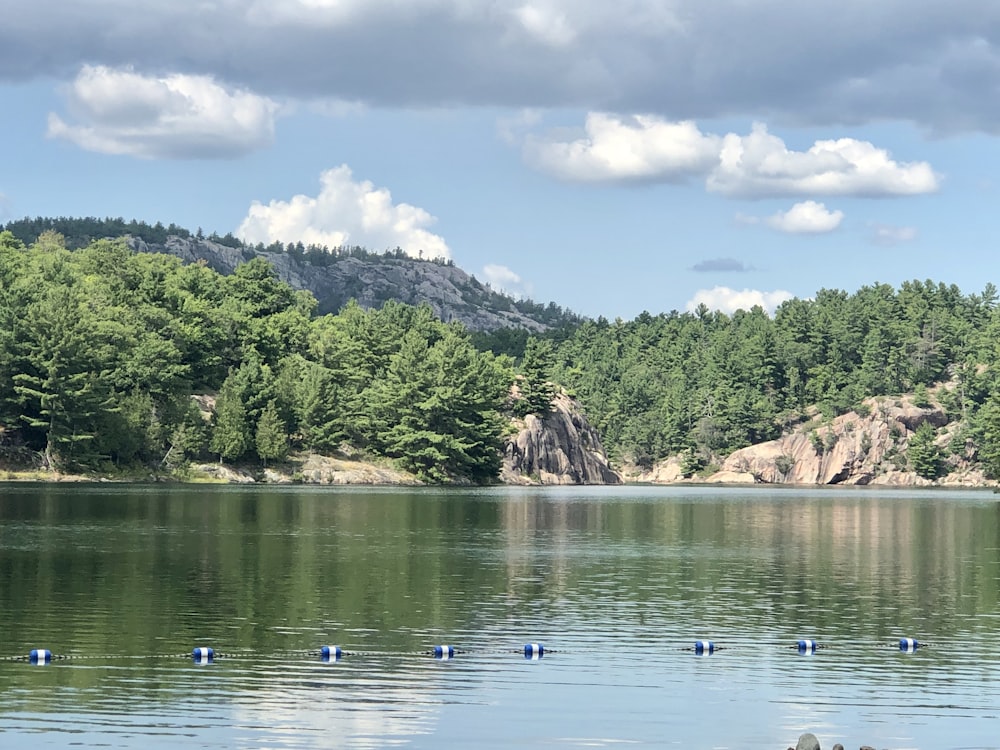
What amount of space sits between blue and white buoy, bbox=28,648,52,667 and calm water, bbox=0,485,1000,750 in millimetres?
503

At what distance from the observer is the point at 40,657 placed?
3912 cm

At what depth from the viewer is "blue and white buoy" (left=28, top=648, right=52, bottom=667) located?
3896 cm

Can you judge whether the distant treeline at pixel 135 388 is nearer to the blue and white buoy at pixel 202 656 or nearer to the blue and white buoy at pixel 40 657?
the blue and white buoy at pixel 40 657

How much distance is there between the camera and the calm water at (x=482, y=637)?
32844 mm

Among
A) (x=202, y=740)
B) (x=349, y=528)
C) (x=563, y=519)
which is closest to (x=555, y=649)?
(x=202, y=740)

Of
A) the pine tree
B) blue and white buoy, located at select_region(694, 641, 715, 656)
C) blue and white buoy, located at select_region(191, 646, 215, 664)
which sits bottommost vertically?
blue and white buoy, located at select_region(694, 641, 715, 656)

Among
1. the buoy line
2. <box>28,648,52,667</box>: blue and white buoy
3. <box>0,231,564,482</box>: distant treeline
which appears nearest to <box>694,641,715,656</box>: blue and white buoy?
the buoy line

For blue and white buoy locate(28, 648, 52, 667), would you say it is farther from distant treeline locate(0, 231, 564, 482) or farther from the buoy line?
distant treeline locate(0, 231, 564, 482)

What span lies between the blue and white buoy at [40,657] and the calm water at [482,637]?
503mm

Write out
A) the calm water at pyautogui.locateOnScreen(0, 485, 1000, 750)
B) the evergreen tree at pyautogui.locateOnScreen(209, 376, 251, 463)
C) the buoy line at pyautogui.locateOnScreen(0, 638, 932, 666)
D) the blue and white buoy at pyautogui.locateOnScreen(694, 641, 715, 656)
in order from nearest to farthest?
1. the calm water at pyautogui.locateOnScreen(0, 485, 1000, 750)
2. the buoy line at pyautogui.locateOnScreen(0, 638, 932, 666)
3. the blue and white buoy at pyautogui.locateOnScreen(694, 641, 715, 656)
4. the evergreen tree at pyautogui.locateOnScreen(209, 376, 251, 463)

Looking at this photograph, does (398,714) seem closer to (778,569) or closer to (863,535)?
(778,569)

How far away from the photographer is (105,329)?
170250 millimetres

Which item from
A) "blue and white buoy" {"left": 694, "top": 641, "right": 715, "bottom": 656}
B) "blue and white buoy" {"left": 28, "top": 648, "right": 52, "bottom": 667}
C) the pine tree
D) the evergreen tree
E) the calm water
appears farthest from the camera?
the pine tree

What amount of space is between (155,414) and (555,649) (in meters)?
140
